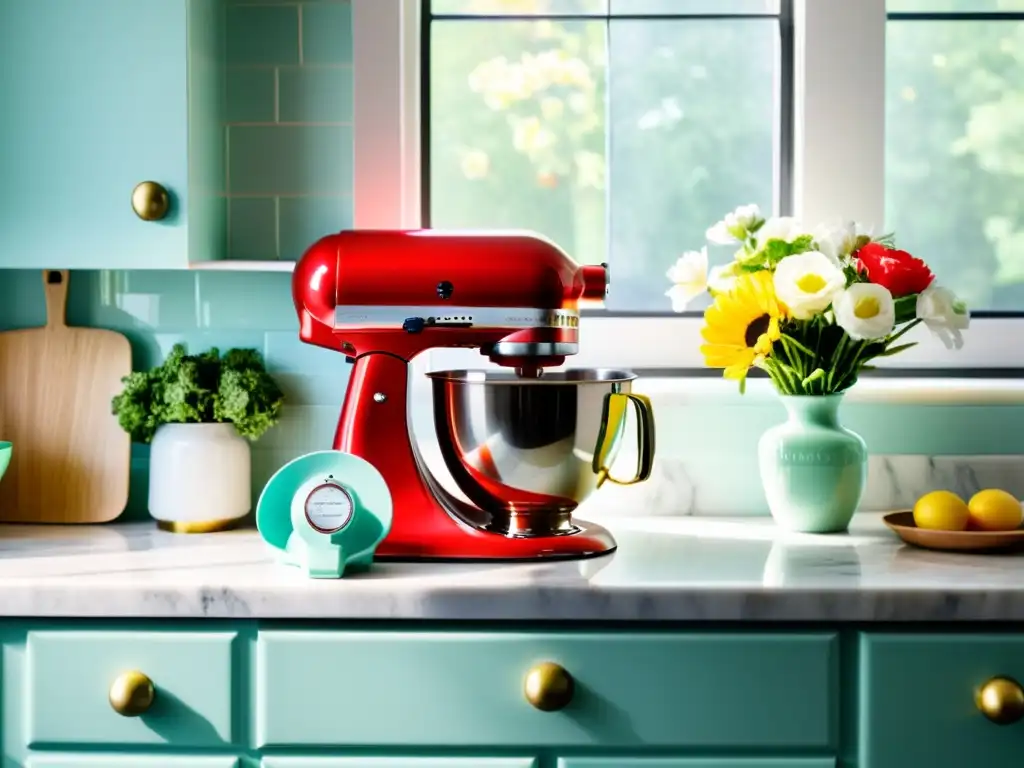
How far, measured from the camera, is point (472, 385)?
159cm

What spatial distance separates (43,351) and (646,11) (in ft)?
3.93

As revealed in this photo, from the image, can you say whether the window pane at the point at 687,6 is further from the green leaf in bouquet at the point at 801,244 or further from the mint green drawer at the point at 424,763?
the mint green drawer at the point at 424,763

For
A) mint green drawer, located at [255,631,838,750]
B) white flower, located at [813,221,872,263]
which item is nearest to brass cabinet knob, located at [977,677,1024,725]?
mint green drawer, located at [255,631,838,750]

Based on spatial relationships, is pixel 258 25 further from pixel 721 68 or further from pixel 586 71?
pixel 721 68

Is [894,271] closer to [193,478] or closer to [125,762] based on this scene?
[193,478]

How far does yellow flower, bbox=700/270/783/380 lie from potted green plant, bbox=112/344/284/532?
2.38ft

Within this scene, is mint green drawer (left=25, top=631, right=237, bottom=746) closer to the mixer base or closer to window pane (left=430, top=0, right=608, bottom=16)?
the mixer base

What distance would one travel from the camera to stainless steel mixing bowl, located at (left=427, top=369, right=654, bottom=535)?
1.58 metres

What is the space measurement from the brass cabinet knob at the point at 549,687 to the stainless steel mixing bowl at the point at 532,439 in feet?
0.94

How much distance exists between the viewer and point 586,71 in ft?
6.81

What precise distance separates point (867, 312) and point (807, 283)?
3.6 inches

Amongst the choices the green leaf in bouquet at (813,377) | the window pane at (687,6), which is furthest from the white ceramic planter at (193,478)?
the window pane at (687,6)

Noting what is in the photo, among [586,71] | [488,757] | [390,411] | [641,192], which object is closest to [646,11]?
[586,71]

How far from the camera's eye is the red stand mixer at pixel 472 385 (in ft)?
5.16
